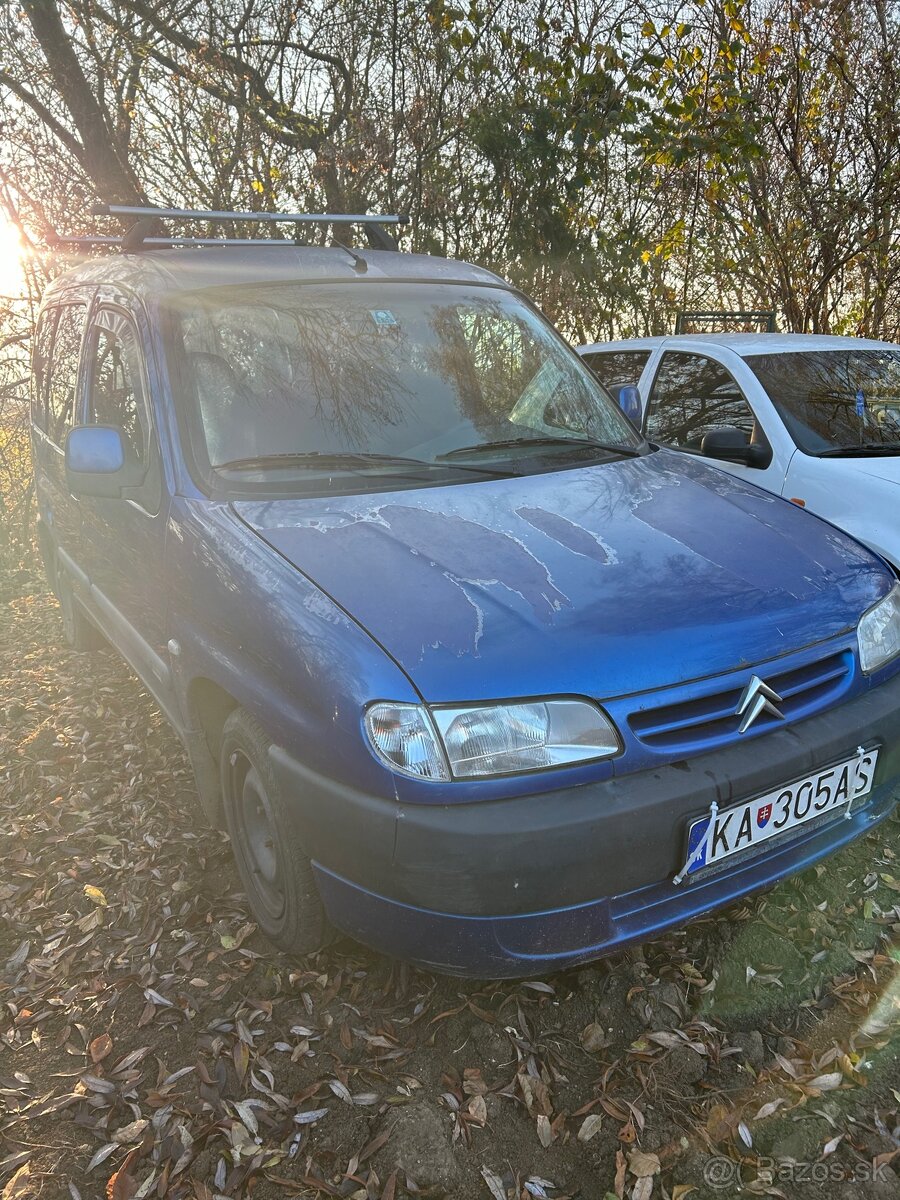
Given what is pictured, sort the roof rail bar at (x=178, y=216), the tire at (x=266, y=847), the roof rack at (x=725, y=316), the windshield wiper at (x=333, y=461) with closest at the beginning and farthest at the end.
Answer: the tire at (x=266, y=847), the windshield wiper at (x=333, y=461), the roof rail bar at (x=178, y=216), the roof rack at (x=725, y=316)

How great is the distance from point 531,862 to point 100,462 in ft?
6.40

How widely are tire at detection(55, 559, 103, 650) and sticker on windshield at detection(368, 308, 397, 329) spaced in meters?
2.59

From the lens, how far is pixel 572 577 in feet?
7.59

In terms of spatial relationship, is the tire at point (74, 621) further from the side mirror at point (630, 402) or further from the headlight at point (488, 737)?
the headlight at point (488, 737)

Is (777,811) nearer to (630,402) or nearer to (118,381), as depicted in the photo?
(630,402)

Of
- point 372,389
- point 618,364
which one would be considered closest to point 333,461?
point 372,389

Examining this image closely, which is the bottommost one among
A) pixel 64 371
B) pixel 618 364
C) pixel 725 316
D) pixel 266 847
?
pixel 266 847

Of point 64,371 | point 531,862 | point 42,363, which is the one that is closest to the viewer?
point 531,862

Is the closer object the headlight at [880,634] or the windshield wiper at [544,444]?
the headlight at [880,634]

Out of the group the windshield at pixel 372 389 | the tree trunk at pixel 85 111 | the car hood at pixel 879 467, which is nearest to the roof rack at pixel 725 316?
the car hood at pixel 879 467

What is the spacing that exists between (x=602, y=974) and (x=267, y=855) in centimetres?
101

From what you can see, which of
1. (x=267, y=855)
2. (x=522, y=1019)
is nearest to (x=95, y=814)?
(x=267, y=855)

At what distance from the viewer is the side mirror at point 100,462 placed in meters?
3.00

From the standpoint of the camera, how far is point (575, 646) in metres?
2.08
